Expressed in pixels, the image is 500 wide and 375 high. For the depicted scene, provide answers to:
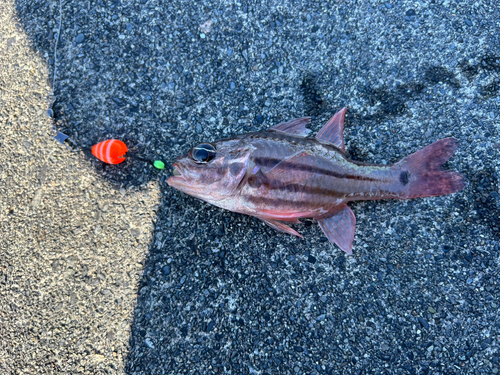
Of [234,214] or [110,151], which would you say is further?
[234,214]

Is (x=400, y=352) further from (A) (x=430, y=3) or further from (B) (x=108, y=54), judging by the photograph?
(B) (x=108, y=54)

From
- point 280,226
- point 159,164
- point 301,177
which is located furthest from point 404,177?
point 159,164

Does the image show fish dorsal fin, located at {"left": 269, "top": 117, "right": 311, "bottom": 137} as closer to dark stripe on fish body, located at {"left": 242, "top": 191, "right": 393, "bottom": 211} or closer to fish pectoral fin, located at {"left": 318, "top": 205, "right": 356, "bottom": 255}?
dark stripe on fish body, located at {"left": 242, "top": 191, "right": 393, "bottom": 211}

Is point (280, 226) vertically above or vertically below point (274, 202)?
below

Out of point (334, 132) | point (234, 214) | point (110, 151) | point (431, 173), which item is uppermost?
point (334, 132)

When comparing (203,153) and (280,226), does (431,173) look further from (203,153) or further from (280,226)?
(203,153)

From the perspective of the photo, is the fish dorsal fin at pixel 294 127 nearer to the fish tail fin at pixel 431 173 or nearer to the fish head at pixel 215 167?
the fish head at pixel 215 167

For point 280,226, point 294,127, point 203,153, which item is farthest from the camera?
point 294,127

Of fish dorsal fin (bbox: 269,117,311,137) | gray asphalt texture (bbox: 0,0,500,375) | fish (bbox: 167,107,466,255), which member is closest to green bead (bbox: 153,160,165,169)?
gray asphalt texture (bbox: 0,0,500,375)
